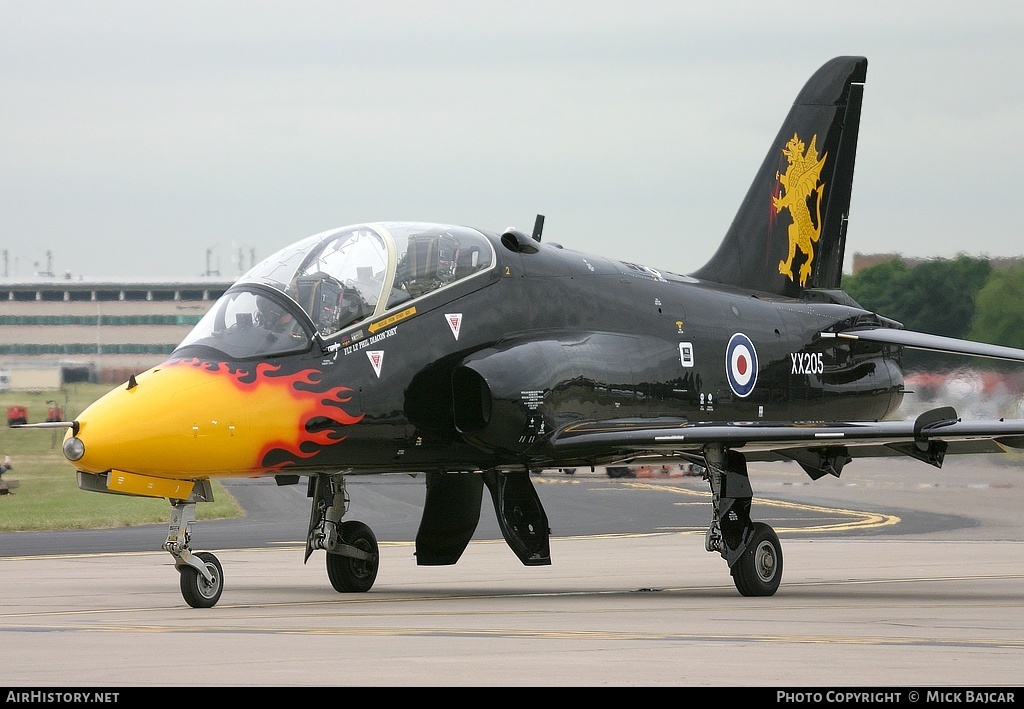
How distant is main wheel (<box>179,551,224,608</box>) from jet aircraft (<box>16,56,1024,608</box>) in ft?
0.08

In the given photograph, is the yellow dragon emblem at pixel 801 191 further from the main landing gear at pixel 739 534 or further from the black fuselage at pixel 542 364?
the main landing gear at pixel 739 534

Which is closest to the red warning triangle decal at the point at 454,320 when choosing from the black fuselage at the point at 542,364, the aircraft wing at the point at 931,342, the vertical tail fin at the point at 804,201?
the black fuselage at the point at 542,364

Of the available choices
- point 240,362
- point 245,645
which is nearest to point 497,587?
point 240,362

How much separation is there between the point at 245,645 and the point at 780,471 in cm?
3688

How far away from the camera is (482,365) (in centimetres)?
1520

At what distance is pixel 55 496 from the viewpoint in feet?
126

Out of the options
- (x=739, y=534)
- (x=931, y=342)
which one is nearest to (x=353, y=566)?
(x=739, y=534)

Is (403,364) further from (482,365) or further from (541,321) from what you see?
(541,321)

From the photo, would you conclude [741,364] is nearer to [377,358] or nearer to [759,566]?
[759,566]

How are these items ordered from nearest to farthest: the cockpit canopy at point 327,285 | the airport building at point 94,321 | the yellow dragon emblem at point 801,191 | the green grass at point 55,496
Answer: the cockpit canopy at point 327,285 < the yellow dragon emblem at point 801,191 < the green grass at point 55,496 < the airport building at point 94,321

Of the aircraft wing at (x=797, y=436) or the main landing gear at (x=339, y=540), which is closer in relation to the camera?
the aircraft wing at (x=797, y=436)

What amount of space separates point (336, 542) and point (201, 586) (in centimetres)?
289

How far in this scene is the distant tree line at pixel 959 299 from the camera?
3297cm

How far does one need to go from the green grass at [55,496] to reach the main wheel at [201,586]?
734cm
